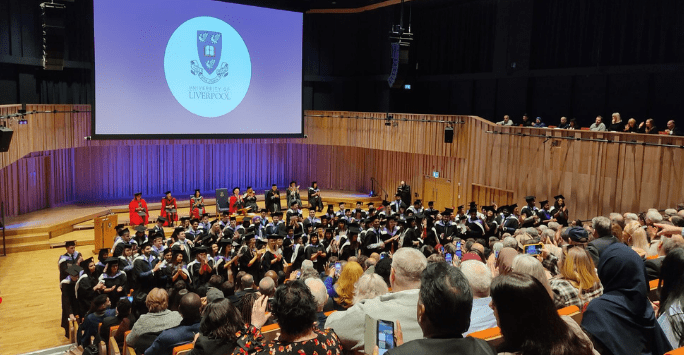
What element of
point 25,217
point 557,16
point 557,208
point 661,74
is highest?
point 557,16

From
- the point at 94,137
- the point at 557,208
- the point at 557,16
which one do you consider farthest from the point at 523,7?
the point at 94,137

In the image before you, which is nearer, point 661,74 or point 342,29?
point 661,74

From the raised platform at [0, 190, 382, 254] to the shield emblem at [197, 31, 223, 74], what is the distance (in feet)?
15.0

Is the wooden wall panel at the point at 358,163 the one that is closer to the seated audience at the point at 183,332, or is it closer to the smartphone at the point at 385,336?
the seated audience at the point at 183,332

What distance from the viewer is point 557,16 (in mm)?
15242

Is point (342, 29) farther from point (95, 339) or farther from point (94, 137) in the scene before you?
point (95, 339)

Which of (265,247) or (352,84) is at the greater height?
(352,84)

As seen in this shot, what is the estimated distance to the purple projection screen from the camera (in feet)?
48.6

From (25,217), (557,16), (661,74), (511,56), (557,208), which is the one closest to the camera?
(557,208)

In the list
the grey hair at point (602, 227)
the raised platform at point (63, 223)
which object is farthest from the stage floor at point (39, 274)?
→ the grey hair at point (602, 227)

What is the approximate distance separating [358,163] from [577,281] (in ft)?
58.5

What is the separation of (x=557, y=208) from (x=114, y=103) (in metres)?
11.8

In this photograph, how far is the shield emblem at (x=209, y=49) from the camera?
1598 cm

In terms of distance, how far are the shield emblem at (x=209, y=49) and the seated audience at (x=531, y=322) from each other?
A: 15.3 meters
